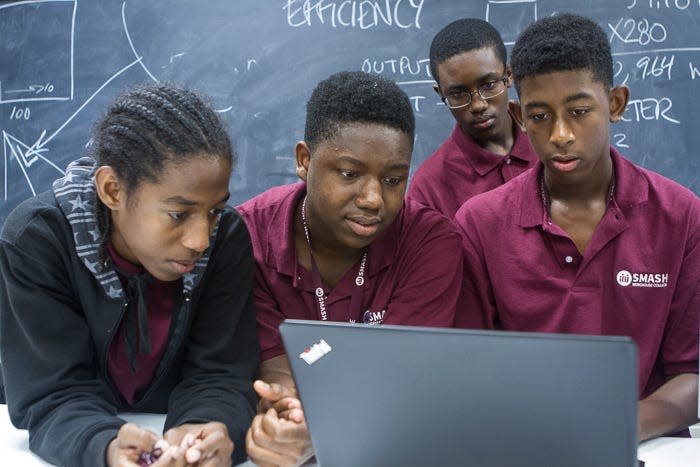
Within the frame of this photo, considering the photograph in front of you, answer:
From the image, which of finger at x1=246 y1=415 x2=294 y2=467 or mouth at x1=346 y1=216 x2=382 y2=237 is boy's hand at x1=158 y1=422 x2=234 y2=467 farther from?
mouth at x1=346 y1=216 x2=382 y2=237

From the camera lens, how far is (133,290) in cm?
134

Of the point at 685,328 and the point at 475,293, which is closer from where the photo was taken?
the point at 685,328

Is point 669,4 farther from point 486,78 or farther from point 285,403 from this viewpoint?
point 285,403

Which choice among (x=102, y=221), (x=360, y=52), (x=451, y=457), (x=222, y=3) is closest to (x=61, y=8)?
(x=222, y=3)

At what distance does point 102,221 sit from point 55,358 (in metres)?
0.24

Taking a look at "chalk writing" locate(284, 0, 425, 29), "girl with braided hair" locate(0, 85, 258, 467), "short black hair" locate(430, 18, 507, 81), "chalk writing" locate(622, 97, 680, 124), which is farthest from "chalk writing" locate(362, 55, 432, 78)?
"girl with braided hair" locate(0, 85, 258, 467)

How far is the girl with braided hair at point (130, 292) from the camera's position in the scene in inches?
47.8

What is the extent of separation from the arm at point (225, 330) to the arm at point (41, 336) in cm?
17

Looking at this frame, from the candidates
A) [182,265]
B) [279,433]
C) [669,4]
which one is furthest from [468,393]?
[669,4]

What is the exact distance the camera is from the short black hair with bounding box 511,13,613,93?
4.86 feet

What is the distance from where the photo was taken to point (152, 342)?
137 centimetres

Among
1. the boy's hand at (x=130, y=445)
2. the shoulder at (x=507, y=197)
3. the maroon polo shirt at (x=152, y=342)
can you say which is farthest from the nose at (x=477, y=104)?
the boy's hand at (x=130, y=445)

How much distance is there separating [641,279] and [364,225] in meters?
0.56

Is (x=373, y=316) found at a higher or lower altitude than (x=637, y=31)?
A: lower
